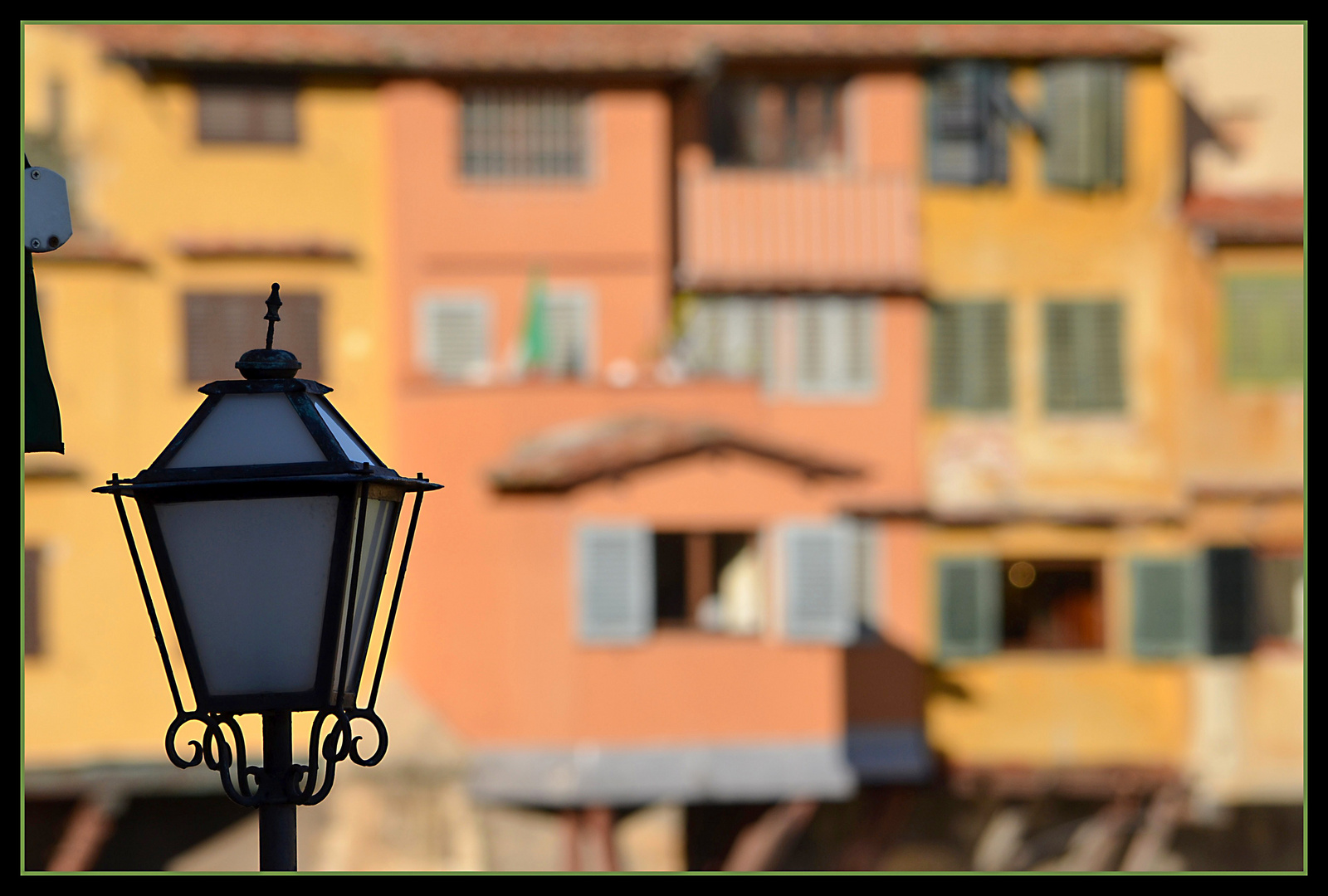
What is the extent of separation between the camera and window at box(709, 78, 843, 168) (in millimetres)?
21250

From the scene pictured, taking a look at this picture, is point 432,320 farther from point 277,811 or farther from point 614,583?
point 277,811

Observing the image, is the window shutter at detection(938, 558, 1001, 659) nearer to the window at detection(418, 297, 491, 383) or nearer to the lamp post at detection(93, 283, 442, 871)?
the window at detection(418, 297, 491, 383)

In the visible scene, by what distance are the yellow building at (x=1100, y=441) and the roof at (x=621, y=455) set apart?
3052 millimetres

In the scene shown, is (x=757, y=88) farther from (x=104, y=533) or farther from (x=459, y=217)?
(x=104, y=533)

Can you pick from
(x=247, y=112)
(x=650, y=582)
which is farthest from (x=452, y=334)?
(x=650, y=582)

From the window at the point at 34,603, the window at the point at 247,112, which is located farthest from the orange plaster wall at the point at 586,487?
the window at the point at 34,603

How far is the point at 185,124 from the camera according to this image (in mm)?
20578

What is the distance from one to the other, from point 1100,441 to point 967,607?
2.35 meters

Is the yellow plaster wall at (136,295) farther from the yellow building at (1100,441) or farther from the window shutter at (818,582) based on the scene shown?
the yellow building at (1100,441)

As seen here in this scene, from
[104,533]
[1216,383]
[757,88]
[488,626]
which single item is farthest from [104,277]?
[1216,383]

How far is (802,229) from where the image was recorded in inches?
818

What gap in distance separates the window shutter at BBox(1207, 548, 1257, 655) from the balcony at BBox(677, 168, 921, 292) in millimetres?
4434

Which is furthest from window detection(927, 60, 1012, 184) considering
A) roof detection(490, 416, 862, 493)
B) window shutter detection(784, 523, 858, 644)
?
window shutter detection(784, 523, 858, 644)

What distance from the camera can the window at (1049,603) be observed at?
69.4 ft
